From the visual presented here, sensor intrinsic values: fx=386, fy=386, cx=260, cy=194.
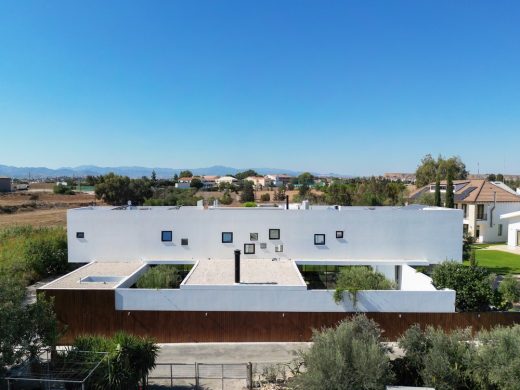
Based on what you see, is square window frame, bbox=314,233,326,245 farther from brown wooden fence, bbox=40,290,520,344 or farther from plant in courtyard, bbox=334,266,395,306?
brown wooden fence, bbox=40,290,520,344

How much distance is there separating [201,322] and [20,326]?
7.90 meters

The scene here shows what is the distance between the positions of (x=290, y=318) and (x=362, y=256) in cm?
790

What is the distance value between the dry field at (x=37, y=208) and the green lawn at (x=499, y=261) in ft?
196

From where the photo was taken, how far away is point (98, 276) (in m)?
19.9

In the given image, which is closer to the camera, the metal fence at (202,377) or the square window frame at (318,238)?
the metal fence at (202,377)

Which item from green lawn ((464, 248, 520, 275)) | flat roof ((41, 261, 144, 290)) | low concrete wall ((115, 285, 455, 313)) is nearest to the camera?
low concrete wall ((115, 285, 455, 313))

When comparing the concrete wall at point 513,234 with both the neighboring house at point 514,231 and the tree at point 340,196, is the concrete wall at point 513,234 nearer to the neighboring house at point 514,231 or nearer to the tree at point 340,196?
the neighboring house at point 514,231

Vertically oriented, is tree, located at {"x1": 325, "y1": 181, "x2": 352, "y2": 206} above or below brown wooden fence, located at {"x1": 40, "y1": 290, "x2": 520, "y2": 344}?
above

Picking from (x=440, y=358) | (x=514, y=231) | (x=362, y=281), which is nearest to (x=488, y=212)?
(x=514, y=231)

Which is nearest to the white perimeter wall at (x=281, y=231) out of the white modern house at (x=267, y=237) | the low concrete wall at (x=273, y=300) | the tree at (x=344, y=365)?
the white modern house at (x=267, y=237)

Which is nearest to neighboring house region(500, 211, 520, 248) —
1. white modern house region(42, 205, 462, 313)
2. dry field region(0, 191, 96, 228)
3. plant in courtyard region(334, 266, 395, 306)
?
white modern house region(42, 205, 462, 313)

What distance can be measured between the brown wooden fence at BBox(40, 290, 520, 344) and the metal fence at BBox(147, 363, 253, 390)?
2.53 meters

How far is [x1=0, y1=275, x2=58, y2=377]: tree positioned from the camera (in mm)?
11180

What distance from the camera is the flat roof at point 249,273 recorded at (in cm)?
1894
